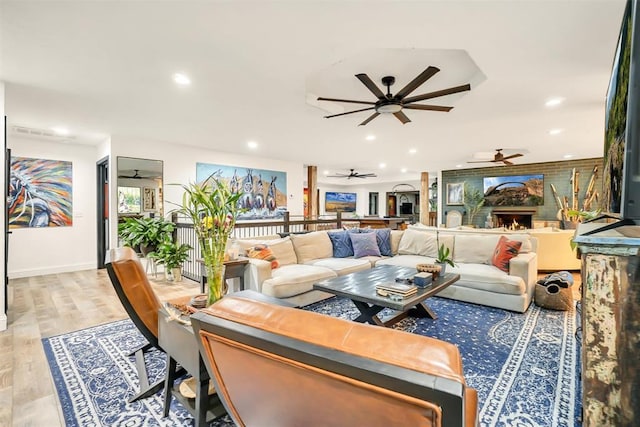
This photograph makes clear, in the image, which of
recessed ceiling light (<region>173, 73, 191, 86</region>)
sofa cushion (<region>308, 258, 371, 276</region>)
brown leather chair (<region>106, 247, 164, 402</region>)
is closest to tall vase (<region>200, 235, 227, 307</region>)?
brown leather chair (<region>106, 247, 164, 402</region>)

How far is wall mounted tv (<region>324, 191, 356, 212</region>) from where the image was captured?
1479cm

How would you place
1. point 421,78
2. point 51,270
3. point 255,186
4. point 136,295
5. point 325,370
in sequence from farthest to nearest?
point 255,186 < point 51,270 < point 421,78 < point 136,295 < point 325,370

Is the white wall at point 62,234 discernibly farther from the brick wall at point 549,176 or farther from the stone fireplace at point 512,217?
the stone fireplace at point 512,217

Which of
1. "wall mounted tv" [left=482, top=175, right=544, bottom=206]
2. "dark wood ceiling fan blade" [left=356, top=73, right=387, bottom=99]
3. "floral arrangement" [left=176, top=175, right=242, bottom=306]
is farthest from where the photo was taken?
"wall mounted tv" [left=482, top=175, right=544, bottom=206]

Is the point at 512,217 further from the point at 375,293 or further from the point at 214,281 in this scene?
the point at 214,281

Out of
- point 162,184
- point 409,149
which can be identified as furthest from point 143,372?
point 409,149

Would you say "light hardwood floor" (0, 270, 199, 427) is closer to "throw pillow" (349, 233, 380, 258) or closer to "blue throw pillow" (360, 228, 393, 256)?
"throw pillow" (349, 233, 380, 258)

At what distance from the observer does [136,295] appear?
1.75 metres

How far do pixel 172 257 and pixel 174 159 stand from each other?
2094 millimetres

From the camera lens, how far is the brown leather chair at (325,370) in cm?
54

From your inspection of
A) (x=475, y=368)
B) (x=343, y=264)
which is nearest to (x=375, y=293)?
(x=475, y=368)

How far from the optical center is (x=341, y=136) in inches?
209

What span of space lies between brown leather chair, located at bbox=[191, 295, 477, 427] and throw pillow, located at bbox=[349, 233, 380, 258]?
11.5ft

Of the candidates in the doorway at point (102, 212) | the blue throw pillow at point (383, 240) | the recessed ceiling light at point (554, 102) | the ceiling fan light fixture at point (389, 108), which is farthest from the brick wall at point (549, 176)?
the doorway at point (102, 212)
